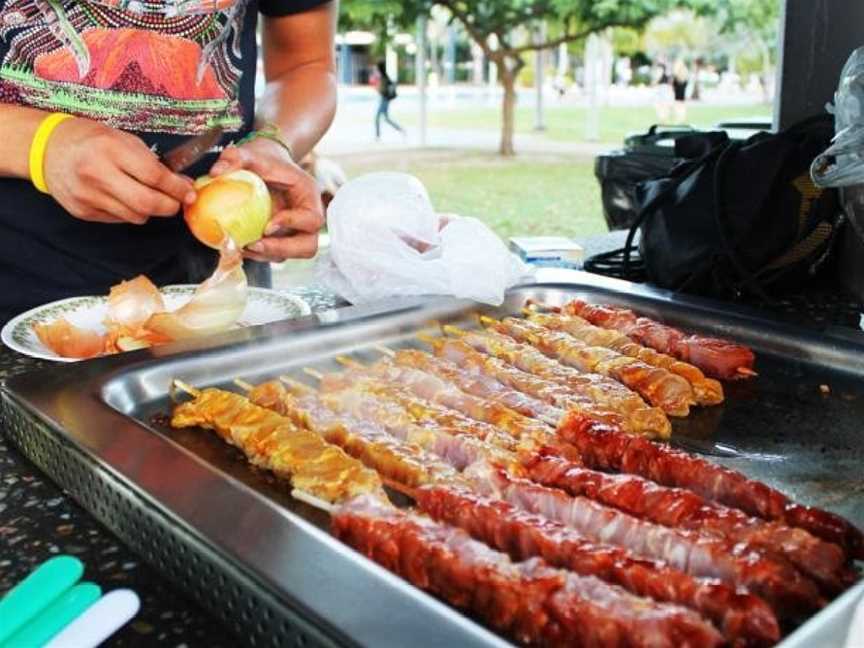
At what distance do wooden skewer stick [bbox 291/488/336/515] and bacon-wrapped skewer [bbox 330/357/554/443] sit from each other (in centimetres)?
39

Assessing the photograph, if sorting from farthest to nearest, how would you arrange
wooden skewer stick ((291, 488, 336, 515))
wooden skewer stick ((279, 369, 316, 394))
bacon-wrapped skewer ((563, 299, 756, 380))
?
bacon-wrapped skewer ((563, 299, 756, 380)) → wooden skewer stick ((279, 369, 316, 394)) → wooden skewer stick ((291, 488, 336, 515))

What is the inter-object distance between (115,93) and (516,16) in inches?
471

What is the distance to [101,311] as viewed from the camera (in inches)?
86.4

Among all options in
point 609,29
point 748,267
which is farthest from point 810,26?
point 609,29

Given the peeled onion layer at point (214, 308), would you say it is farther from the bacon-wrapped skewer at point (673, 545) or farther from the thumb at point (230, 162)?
the bacon-wrapped skewer at point (673, 545)

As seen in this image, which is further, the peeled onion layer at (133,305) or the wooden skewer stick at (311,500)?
the peeled onion layer at (133,305)

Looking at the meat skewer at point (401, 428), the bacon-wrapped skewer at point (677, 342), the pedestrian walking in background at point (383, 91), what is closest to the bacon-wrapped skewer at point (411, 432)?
the meat skewer at point (401, 428)

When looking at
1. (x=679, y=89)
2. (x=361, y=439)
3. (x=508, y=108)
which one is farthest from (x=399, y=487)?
(x=679, y=89)

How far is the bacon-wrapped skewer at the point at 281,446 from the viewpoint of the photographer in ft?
4.44

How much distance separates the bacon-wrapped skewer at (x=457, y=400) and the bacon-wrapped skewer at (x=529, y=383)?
94 millimetres

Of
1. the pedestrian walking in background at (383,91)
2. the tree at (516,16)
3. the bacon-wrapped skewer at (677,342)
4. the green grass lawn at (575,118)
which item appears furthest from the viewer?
the green grass lawn at (575,118)

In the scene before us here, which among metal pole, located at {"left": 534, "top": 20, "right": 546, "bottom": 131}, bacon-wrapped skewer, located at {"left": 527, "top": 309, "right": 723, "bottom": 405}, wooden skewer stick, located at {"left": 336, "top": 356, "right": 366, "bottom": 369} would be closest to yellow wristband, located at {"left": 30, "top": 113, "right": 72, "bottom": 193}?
wooden skewer stick, located at {"left": 336, "top": 356, "right": 366, "bottom": 369}

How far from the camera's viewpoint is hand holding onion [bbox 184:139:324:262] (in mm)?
1993

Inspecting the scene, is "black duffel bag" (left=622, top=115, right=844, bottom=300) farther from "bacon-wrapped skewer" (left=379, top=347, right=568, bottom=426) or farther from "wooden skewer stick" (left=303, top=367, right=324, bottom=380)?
"wooden skewer stick" (left=303, top=367, right=324, bottom=380)
